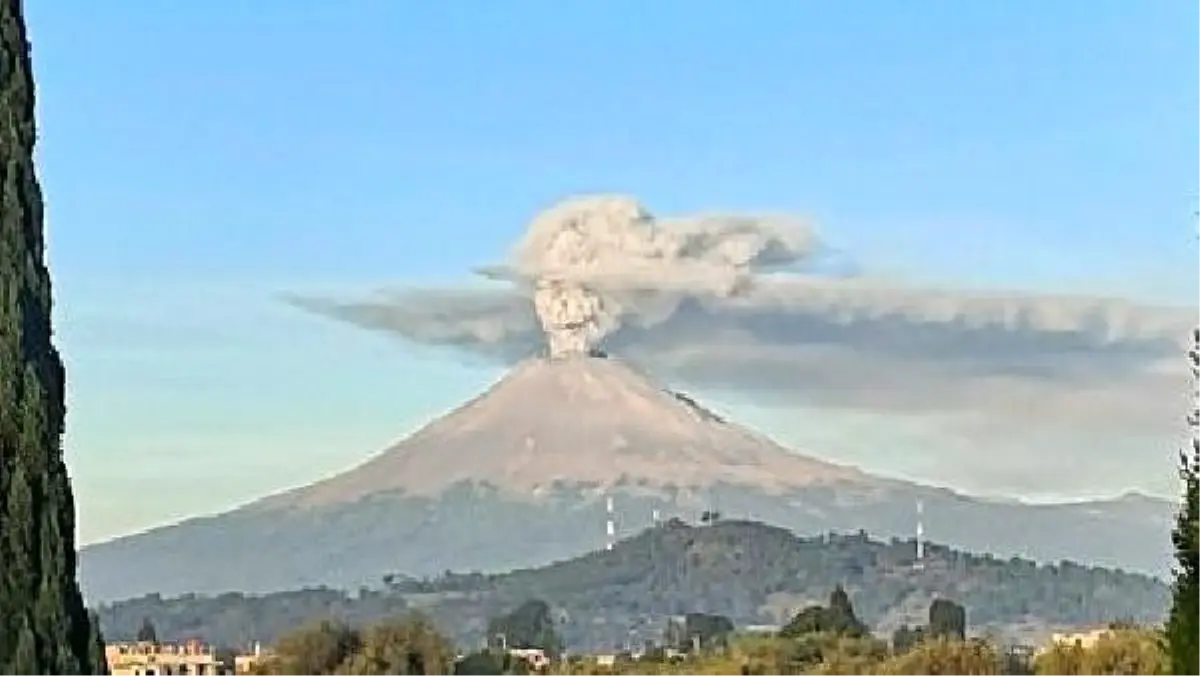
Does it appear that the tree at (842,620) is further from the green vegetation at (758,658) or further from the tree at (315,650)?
the tree at (315,650)

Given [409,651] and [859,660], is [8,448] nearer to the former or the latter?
[409,651]

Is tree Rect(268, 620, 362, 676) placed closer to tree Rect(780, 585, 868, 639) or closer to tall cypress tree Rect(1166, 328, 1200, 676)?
tree Rect(780, 585, 868, 639)

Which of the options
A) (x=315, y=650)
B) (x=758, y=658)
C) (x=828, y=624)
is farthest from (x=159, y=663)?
(x=758, y=658)

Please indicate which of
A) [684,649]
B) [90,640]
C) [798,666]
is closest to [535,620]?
[684,649]

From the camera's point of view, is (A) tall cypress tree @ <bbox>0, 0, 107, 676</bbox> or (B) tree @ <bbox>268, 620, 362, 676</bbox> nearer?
(A) tall cypress tree @ <bbox>0, 0, 107, 676</bbox>

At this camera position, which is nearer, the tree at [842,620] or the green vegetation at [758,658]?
the green vegetation at [758,658]

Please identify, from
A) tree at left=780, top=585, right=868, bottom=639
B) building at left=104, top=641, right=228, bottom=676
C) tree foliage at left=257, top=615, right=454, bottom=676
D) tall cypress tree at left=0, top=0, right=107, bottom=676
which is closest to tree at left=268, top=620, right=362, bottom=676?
tree foliage at left=257, top=615, right=454, bottom=676

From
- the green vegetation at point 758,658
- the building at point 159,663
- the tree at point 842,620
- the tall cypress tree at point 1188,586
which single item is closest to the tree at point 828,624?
the tree at point 842,620

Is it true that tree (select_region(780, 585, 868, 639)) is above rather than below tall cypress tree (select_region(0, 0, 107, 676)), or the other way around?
above

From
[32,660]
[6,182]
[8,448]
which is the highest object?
[6,182]
